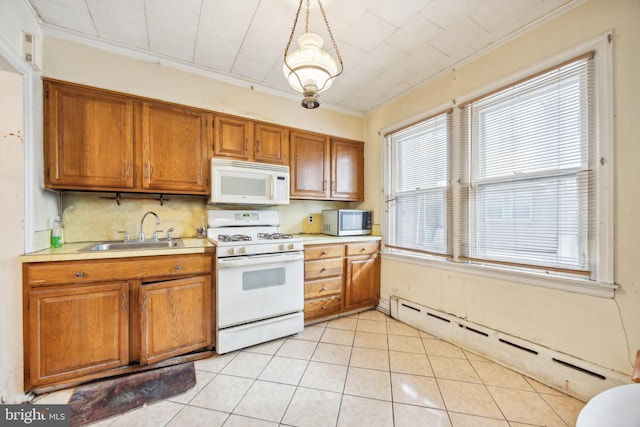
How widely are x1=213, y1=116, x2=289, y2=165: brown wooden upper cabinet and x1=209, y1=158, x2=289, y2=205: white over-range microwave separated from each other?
0.09 meters

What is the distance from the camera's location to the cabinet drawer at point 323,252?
2.61 metres

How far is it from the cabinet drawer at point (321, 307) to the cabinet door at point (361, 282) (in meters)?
0.12

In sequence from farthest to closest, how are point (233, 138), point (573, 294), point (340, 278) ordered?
point (340, 278) < point (233, 138) < point (573, 294)

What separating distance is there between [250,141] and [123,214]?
1.35 m

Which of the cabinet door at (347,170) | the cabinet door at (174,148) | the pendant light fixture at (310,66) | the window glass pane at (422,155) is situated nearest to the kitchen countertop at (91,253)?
the cabinet door at (174,148)

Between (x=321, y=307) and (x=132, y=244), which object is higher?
(x=132, y=244)

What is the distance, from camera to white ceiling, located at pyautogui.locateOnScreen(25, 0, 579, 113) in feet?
5.55

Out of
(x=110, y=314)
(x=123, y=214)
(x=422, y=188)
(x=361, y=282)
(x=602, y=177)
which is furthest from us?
(x=361, y=282)

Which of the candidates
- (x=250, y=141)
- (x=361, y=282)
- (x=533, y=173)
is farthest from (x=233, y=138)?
(x=533, y=173)

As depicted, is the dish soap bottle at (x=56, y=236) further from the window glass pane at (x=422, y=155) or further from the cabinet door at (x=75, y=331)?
the window glass pane at (x=422, y=155)

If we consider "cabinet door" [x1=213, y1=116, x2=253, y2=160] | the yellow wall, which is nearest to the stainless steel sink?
"cabinet door" [x1=213, y1=116, x2=253, y2=160]

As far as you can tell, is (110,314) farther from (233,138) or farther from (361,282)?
(361,282)

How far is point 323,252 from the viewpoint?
2.70m

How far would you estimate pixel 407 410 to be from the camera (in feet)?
4.92
